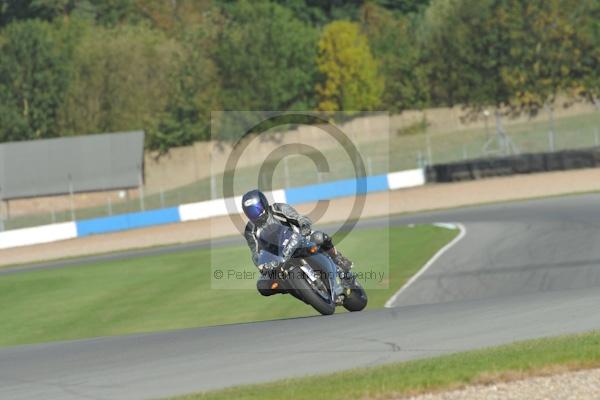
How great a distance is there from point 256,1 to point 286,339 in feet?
304

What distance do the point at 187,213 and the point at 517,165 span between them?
14.2 m

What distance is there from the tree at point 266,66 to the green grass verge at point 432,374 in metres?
69.8

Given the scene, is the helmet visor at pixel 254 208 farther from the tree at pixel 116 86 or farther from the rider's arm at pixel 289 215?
the tree at pixel 116 86

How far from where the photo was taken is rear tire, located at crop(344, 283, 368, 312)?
54.4 ft

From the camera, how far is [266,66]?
82938 mm

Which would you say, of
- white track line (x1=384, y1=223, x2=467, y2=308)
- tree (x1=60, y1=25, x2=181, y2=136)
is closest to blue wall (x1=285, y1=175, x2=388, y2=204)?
white track line (x1=384, y1=223, x2=467, y2=308)

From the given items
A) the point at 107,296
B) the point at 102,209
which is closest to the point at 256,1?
the point at 102,209

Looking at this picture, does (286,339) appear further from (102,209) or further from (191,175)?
(191,175)

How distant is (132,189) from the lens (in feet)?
217

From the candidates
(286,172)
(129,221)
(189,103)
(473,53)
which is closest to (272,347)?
(129,221)

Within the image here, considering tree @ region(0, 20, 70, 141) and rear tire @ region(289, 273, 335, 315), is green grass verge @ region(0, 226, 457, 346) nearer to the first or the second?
rear tire @ region(289, 273, 335, 315)

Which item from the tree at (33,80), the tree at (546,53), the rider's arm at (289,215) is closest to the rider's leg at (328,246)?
the rider's arm at (289,215)

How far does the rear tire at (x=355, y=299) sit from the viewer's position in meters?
16.6

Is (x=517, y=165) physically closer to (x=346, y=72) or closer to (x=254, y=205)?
(x=254, y=205)
